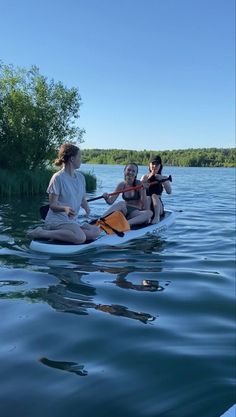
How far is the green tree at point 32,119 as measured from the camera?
24766mm

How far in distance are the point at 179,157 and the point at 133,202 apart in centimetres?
10084

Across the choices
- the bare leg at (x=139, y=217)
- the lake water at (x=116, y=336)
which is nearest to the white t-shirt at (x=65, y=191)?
the lake water at (x=116, y=336)

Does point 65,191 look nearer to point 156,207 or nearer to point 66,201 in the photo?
point 66,201

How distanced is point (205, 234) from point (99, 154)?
359 ft

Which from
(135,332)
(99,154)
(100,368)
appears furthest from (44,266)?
(99,154)

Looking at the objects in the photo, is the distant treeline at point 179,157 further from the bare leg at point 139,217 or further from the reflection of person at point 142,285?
the reflection of person at point 142,285

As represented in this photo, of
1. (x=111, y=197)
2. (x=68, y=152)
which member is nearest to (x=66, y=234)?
(x=68, y=152)

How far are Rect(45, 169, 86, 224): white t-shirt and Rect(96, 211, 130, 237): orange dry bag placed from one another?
0.93 metres

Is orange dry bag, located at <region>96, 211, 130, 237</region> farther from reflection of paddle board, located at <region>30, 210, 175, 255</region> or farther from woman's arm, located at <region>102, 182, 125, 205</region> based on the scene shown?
woman's arm, located at <region>102, 182, 125, 205</region>

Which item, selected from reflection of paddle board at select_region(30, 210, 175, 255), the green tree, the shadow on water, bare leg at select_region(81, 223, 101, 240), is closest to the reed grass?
the green tree

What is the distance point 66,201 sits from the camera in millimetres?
7055

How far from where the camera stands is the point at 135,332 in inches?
148

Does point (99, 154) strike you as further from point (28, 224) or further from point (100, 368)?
point (100, 368)

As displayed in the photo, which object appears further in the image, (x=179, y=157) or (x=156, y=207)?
(x=179, y=157)
